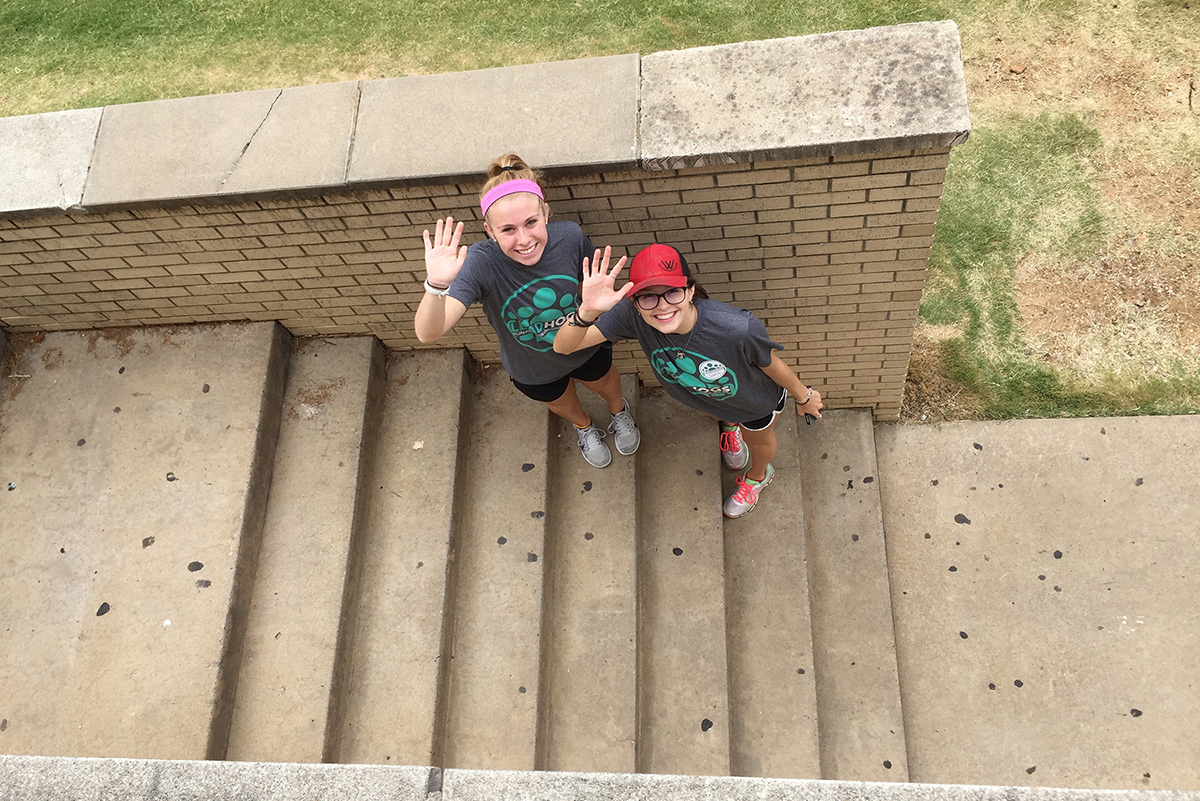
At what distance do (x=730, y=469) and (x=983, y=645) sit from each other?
5.17ft

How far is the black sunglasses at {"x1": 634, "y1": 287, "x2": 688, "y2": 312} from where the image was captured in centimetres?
286

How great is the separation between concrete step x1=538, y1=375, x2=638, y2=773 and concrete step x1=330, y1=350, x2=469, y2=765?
50 cm

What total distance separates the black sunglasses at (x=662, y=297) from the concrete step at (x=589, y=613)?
1618 millimetres

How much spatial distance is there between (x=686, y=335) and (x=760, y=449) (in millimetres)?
1193

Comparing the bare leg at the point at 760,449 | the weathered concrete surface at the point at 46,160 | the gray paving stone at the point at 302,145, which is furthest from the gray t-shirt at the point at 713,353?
the weathered concrete surface at the point at 46,160

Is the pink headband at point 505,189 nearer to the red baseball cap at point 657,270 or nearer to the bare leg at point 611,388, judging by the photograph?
the red baseball cap at point 657,270

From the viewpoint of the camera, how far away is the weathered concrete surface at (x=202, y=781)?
2.29m

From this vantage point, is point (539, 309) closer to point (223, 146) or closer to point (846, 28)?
point (223, 146)

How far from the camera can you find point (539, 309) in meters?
3.23

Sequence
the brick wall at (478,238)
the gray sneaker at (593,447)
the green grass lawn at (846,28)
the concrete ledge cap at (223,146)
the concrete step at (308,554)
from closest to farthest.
A: 1. the brick wall at (478,238)
2. the concrete ledge cap at (223,146)
3. the concrete step at (308,554)
4. the gray sneaker at (593,447)
5. the green grass lawn at (846,28)

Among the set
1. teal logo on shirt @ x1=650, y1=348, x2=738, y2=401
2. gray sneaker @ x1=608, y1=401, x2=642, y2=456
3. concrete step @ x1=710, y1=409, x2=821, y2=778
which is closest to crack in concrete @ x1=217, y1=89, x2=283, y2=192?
teal logo on shirt @ x1=650, y1=348, x2=738, y2=401

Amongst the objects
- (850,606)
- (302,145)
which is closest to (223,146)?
(302,145)

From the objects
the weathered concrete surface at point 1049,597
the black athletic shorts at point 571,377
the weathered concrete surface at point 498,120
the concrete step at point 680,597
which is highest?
the weathered concrete surface at point 498,120

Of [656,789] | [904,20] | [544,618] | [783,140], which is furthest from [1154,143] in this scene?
[656,789]
